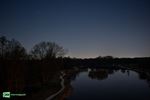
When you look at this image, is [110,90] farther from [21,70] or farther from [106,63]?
[106,63]

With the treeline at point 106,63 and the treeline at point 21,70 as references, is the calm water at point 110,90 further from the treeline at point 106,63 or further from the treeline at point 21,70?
the treeline at point 106,63

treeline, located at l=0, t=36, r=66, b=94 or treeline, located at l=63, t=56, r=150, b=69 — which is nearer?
treeline, located at l=0, t=36, r=66, b=94

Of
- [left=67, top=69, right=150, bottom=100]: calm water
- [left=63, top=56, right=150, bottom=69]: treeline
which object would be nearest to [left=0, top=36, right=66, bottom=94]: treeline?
[left=67, top=69, right=150, bottom=100]: calm water

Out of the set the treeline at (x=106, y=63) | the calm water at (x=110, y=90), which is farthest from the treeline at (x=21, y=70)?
the treeline at (x=106, y=63)

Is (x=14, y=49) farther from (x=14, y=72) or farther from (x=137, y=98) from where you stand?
(x=137, y=98)

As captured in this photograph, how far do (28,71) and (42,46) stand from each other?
30325 mm

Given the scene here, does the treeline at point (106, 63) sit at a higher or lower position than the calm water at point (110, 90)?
higher

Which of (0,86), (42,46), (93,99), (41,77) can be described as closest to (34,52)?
(42,46)

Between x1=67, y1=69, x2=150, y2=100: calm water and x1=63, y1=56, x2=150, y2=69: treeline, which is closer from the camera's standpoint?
x1=67, y1=69, x2=150, y2=100: calm water

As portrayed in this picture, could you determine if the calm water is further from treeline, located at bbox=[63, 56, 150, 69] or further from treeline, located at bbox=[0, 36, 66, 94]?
treeline, located at bbox=[63, 56, 150, 69]

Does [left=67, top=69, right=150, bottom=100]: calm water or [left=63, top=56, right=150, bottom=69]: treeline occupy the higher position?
[left=63, top=56, right=150, bottom=69]: treeline

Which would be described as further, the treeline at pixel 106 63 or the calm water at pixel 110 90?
the treeline at pixel 106 63

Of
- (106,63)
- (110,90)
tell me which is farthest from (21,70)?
(106,63)

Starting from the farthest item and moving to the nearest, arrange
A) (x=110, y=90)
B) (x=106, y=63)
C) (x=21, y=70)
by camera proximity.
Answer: (x=106, y=63)
(x=110, y=90)
(x=21, y=70)
